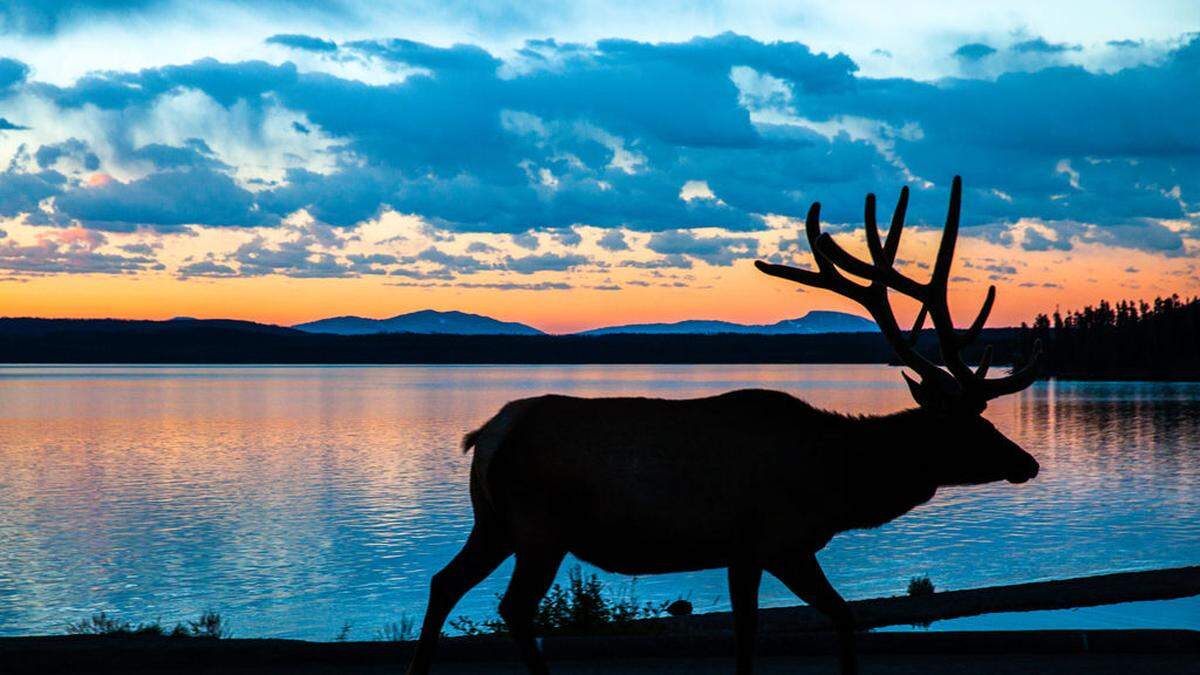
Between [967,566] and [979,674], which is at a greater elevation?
[979,674]

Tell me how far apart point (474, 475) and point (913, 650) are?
3.94 m

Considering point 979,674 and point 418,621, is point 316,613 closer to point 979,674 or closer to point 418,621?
point 418,621

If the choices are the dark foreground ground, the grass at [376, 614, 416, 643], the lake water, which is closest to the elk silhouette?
the dark foreground ground

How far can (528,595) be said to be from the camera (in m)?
6.91

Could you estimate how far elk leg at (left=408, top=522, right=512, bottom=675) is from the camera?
23.5ft

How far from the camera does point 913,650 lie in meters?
8.99

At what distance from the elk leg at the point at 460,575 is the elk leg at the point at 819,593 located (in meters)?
1.65

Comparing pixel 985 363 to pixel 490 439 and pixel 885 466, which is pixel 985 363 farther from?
pixel 490 439

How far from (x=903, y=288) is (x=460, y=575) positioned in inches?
145

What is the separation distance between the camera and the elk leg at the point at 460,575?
23.5 feet

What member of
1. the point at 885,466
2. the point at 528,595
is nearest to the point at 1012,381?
the point at 885,466

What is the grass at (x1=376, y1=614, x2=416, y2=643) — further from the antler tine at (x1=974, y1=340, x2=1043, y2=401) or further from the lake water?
the antler tine at (x1=974, y1=340, x2=1043, y2=401)

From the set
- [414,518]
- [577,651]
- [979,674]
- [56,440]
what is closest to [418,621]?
[577,651]

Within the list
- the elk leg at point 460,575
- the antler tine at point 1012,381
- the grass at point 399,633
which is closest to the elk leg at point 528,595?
the elk leg at point 460,575
